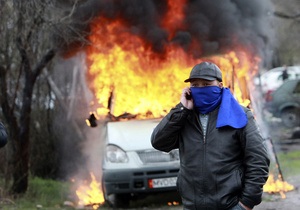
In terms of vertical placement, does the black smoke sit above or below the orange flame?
above

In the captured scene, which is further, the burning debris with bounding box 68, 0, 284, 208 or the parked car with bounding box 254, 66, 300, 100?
the parked car with bounding box 254, 66, 300, 100

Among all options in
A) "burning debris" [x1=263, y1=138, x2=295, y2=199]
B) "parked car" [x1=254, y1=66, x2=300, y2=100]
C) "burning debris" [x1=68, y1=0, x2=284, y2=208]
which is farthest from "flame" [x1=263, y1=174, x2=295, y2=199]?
"parked car" [x1=254, y1=66, x2=300, y2=100]

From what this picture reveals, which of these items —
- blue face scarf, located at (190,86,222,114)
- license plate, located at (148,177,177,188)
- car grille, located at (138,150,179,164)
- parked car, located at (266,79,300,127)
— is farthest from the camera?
parked car, located at (266,79,300,127)

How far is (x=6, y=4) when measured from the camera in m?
9.05

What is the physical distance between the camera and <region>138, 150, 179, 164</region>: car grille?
350 inches

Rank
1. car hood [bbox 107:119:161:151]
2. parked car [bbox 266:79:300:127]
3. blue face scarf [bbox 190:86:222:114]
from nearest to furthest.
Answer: blue face scarf [bbox 190:86:222:114]
car hood [bbox 107:119:161:151]
parked car [bbox 266:79:300:127]

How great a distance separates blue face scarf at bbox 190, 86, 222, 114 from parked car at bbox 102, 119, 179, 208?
452 cm

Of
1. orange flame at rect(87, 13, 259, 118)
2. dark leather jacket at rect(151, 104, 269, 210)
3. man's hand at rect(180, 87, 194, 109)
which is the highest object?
orange flame at rect(87, 13, 259, 118)

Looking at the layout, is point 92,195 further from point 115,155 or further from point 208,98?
point 208,98

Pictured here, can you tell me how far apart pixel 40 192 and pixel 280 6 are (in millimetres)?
14176

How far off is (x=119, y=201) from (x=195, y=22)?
3.58 meters

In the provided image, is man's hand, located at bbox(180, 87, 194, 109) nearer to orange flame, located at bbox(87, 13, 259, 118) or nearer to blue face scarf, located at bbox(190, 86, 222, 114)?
blue face scarf, located at bbox(190, 86, 222, 114)

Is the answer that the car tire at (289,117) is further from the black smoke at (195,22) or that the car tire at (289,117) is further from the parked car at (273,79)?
the black smoke at (195,22)

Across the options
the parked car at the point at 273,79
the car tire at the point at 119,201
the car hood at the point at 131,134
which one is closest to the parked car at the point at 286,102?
the parked car at the point at 273,79
